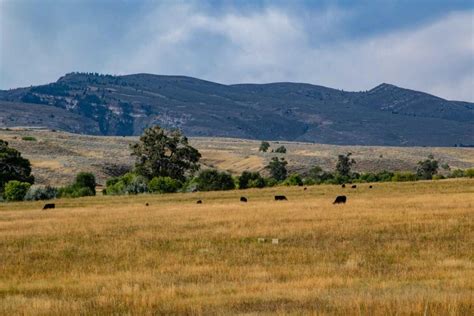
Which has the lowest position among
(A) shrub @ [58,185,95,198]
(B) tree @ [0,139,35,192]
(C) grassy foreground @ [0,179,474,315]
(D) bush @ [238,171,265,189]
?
(C) grassy foreground @ [0,179,474,315]

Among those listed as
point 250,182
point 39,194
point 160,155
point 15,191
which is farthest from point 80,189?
point 250,182

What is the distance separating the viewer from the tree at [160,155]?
102000 millimetres

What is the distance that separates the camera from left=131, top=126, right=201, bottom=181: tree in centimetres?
10200

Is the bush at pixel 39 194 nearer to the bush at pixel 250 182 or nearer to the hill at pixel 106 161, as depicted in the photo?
the bush at pixel 250 182

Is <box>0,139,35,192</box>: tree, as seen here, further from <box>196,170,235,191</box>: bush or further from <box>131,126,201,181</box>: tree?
<box>196,170,235,191</box>: bush

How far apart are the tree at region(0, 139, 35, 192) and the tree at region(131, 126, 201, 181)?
16.5m

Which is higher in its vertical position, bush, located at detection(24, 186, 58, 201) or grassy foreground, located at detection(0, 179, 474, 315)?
bush, located at detection(24, 186, 58, 201)

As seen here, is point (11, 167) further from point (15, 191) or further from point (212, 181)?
point (212, 181)

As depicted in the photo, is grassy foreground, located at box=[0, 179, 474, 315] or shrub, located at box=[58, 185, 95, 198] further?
shrub, located at box=[58, 185, 95, 198]

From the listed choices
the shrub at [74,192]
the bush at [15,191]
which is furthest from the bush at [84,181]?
the bush at [15,191]

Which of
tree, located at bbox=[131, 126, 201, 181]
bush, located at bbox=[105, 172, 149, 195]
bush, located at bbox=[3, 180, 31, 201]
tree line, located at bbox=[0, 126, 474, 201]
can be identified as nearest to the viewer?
bush, located at bbox=[3, 180, 31, 201]

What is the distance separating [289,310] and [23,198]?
70.4m

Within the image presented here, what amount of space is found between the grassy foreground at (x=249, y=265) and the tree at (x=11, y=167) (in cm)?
5801

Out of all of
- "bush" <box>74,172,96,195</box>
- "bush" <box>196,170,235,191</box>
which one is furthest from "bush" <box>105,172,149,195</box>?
"bush" <box>196,170,235,191</box>
